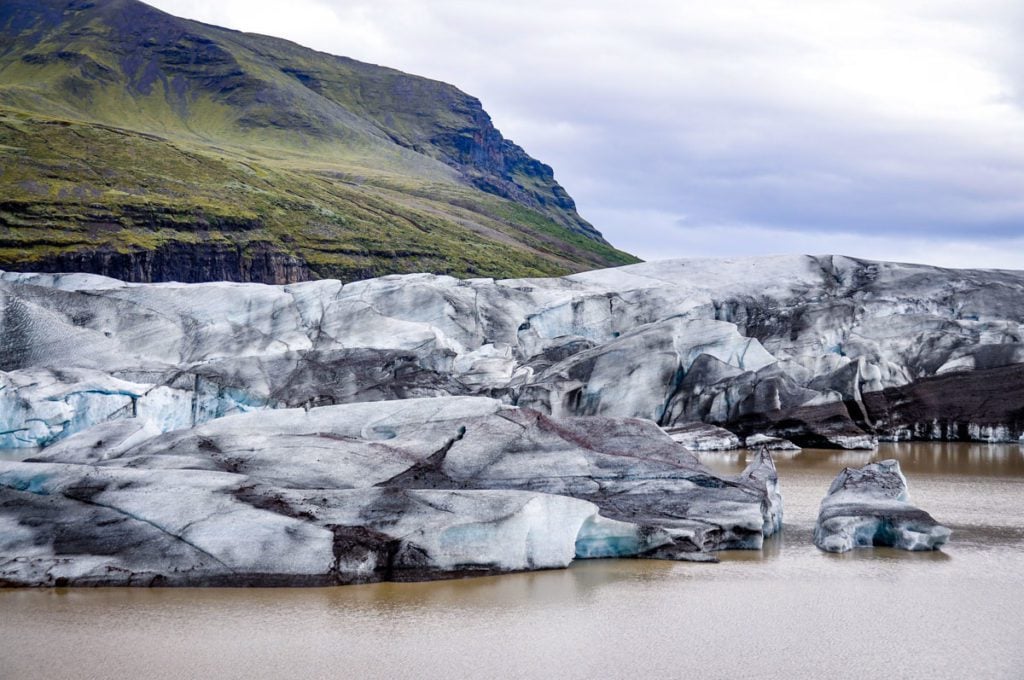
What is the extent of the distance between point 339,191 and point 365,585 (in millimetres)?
98466

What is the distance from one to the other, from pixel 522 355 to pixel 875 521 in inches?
1043

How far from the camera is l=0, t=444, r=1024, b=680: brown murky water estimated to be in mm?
11938

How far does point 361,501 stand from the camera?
16172 millimetres

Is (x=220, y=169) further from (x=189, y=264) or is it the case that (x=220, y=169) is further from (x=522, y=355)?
(x=522, y=355)

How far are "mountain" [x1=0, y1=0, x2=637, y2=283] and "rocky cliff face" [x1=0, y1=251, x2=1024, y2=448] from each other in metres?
30.4

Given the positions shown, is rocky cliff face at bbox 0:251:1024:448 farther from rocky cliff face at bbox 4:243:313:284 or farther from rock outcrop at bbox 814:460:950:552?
rocky cliff face at bbox 4:243:313:284

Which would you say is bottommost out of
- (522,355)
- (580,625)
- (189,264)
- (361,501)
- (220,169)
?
(580,625)

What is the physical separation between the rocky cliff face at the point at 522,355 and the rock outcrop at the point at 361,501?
14508mm

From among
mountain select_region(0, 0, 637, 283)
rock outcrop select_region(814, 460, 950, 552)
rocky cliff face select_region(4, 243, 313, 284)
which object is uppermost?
mountain select_region(0, 0, 637, 283)

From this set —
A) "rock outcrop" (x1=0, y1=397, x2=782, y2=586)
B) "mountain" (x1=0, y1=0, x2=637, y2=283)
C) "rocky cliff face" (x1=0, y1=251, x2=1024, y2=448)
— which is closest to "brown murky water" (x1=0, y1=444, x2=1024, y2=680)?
"rock outcrop" (x1=0, y1=397, x2=782, y2=586)

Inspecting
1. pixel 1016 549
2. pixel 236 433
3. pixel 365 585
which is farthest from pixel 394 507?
pixel 1016 549

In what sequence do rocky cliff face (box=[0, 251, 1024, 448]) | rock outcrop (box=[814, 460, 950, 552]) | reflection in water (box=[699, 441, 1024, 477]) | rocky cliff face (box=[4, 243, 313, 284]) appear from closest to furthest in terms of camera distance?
1. rock outcrop (box=[814, 460, 950, 552])
2. reflection in water (box=[699, 441, 1024, 477])
3. rocky cliff face (box=[0, 251, 1024, 448])
4. rocky cliff face (box=[4, 243, 313, 284])

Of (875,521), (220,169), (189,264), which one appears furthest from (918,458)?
(220,169)

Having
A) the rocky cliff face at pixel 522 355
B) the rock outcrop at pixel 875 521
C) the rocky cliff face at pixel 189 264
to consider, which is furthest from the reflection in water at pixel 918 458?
the rocky cliff face at pixel 189 264
